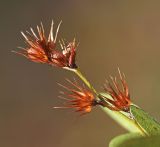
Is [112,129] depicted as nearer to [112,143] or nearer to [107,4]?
[107,4]

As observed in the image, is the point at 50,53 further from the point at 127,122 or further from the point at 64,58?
the point at 127,122

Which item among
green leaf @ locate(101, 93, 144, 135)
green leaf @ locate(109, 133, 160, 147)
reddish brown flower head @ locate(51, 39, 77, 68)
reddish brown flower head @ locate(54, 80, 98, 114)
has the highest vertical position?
reddish brown flower head @ locate(51, 39, 77, 68)

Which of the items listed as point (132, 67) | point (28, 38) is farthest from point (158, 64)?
point (28, 38)

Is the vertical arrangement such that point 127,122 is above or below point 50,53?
below

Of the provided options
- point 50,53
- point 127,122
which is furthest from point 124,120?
point 50,53

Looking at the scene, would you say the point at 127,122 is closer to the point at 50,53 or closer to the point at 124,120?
the point at 124,120
